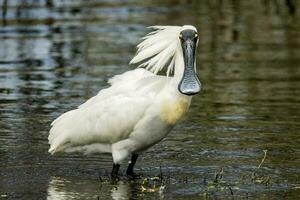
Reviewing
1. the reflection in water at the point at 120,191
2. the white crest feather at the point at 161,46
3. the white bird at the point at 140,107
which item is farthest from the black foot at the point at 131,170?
the white crest feather at the point at 161,46

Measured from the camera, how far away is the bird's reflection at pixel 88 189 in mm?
9750

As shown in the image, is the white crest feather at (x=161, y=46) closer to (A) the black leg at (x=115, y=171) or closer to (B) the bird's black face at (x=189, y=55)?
(B) the bird's black face at (x=189, y=55)

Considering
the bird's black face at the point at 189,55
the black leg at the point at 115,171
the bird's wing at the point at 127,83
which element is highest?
the bird's black face at the point at 189,55

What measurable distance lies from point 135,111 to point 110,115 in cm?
32

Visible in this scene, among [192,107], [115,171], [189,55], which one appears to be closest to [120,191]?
[115,171]

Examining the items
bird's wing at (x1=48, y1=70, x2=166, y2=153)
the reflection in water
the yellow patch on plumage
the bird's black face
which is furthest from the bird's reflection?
the bird's black face

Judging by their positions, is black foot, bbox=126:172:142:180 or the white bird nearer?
the white bird

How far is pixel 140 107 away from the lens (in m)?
A: 10.4

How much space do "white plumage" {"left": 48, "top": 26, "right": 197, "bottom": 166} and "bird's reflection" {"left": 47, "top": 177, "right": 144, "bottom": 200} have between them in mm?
396

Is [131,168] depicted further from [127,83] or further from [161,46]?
[161,46]

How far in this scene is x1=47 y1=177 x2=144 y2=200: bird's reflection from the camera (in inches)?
384

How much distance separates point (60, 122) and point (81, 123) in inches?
14.2

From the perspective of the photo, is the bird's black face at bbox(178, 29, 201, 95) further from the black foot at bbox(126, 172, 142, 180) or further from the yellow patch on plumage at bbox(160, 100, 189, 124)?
the black foot at bbox(126, 172, 142, 180)

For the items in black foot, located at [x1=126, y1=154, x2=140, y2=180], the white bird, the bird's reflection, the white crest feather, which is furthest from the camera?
black foot, located at [x1=126, y1=154, x2=140, y2=180]
